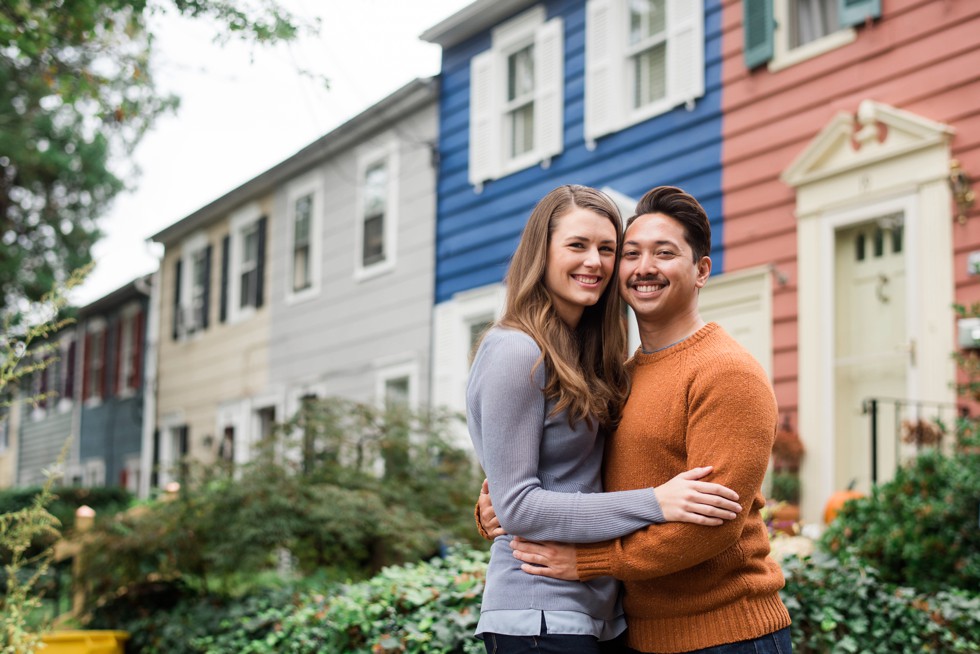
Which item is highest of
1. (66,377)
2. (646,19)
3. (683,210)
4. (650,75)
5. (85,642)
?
(646,19)

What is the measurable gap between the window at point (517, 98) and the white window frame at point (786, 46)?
9.26 feet

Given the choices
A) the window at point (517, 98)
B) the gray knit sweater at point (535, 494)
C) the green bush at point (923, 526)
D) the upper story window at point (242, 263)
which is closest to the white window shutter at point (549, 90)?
the window at point (517, 98)

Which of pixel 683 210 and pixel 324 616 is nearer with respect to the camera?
pixel 683 210

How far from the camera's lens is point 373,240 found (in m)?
14.3

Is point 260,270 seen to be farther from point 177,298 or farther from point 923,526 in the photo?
point 923,526

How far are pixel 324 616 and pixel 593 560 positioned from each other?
11.1 feet

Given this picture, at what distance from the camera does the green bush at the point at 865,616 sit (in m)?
4.68

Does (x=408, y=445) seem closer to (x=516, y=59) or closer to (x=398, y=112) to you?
(x=516, y=59)

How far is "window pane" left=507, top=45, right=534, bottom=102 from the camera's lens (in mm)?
11938

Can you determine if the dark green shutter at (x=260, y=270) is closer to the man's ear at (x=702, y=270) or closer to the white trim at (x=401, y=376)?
the white trim at (x=401, y=376)

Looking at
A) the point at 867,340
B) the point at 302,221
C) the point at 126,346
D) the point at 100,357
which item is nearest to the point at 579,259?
the point at 867,340

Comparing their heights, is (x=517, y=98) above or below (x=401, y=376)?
above

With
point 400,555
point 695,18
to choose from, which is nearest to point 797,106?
point 695,18

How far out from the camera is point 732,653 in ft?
7.93
